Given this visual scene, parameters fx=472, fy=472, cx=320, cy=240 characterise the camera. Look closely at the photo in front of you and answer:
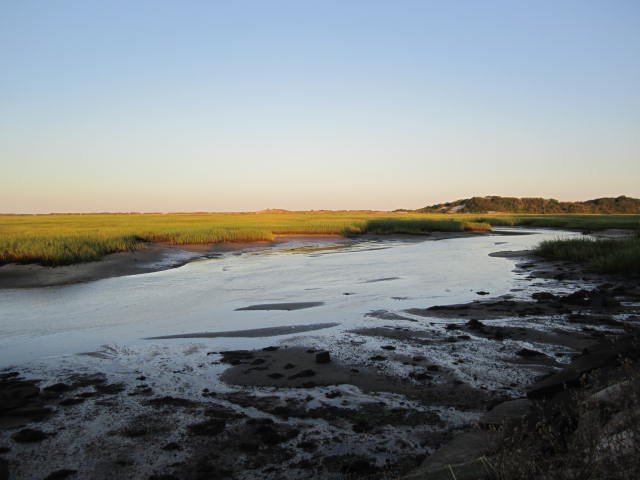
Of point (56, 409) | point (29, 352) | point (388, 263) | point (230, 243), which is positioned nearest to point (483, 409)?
point (56, 409)

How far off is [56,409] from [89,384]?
0.91m

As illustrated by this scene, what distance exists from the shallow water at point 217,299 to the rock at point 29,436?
11.0 feet

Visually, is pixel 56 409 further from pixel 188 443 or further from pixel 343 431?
pixel 343 431

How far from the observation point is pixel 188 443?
15.7 ft

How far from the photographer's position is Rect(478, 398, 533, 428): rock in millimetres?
4895

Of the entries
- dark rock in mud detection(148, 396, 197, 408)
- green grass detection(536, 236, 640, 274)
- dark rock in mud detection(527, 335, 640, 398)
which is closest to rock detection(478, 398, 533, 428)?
dark rock in mud detection(527, 335, 640, 398)

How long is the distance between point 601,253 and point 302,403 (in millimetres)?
18156

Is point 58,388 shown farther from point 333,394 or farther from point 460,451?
point 460,451

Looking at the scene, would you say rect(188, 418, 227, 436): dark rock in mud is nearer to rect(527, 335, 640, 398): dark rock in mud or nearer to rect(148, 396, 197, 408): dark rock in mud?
rect(148, 396, 197, 408): dark rock in mud

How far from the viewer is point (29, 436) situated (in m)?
4.92

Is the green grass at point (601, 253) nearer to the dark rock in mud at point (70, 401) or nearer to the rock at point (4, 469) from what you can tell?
the dark rock in mud at point (70, 401)

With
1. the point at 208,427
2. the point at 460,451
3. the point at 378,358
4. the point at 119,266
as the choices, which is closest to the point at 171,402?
the point at 208,427

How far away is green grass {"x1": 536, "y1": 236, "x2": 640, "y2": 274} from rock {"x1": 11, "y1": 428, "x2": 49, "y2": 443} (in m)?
17.1

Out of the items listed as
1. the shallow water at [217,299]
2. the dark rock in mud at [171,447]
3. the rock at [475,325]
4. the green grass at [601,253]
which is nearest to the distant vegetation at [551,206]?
the green grass at [601,253]
